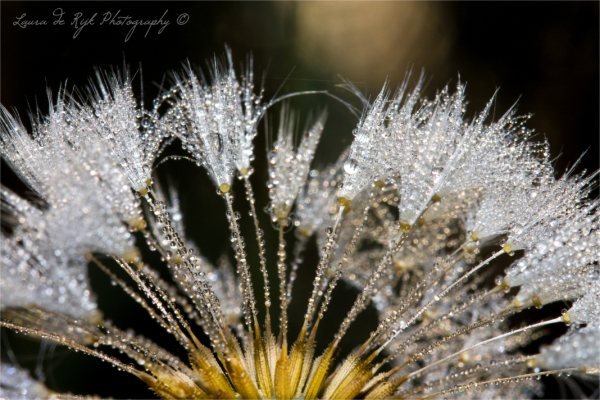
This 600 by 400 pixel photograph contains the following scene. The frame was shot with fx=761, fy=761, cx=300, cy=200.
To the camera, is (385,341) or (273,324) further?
(273,324)

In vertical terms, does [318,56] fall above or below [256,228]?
above

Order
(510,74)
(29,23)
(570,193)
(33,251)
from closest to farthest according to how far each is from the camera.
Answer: (33,251) → (570,193) → (29,23) → (510,74)

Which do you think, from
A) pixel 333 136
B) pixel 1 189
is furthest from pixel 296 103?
pixel 1 189

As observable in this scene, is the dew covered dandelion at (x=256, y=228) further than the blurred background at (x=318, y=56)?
No

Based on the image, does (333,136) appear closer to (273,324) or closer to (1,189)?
(273,324)

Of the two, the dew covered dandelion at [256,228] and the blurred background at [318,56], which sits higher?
the blurred background at [318,56]

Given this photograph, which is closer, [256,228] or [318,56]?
[256,228]

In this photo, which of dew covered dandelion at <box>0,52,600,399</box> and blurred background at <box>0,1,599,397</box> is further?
blurred background at <box>0,1,599,397</box>

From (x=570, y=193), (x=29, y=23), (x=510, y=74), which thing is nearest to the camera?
(x=570, y=193)
